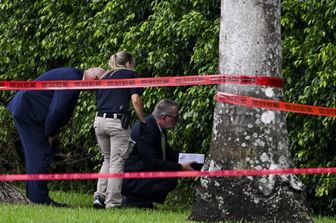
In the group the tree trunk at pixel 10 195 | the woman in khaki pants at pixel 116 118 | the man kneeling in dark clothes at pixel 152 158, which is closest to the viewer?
the tree trunk at pixel 10 195

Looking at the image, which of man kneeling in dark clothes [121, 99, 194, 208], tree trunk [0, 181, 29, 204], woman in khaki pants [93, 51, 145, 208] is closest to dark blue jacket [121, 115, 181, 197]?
man kneeling in dark clothes [121, 99, 194, 208]

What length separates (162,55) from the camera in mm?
12430

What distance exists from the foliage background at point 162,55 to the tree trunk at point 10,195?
8.21 ft

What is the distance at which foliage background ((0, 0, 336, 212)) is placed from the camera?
1088 cm

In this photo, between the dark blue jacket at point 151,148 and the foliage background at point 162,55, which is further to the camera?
the foliage background at point 162,55

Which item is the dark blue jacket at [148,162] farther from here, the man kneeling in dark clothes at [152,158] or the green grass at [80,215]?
the green grass at [80,215]

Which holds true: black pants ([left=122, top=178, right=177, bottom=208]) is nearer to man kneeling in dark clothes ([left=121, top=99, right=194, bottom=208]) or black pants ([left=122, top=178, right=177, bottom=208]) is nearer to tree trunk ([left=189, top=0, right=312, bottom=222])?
man kneeling in dark clothes ([left=121, top=99, right=194, bottom=208])

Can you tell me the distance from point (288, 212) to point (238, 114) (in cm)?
92

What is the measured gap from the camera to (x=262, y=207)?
8.61 meters

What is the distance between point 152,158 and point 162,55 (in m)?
2.06

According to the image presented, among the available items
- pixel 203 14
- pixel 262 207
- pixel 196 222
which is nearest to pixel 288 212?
pixel 262 207

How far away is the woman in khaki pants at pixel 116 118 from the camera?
1047cm

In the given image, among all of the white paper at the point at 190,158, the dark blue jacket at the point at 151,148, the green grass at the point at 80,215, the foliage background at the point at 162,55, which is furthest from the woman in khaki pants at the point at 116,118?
the foliage background at the point at 162,55

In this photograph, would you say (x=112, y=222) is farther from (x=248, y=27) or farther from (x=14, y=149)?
(x=14, y=149)
